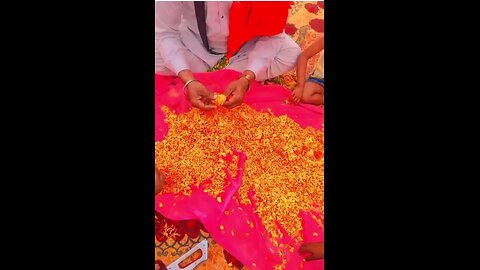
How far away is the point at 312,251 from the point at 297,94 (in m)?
0.69

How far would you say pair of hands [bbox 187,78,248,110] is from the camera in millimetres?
1961

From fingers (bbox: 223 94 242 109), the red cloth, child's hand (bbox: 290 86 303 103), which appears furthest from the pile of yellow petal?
the red cloth

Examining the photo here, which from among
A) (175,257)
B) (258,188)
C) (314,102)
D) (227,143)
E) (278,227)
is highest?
(314,102)

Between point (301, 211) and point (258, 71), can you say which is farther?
point (258, 71)

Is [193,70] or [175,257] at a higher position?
[193,70]

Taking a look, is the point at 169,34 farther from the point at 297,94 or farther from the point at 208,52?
the point at 297,94

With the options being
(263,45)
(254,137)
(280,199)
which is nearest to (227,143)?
(254,137)

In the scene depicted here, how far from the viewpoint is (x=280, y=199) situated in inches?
75.0

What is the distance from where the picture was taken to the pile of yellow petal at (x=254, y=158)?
1.90m

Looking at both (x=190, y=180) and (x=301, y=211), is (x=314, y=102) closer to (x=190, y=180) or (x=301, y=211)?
(x=301, y=211)

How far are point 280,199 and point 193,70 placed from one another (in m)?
0.68

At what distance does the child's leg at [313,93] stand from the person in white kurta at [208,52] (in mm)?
123

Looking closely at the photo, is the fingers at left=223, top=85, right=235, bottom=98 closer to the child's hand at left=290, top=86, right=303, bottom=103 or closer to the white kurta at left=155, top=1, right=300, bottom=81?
the white kurta at left=155, top=1, right=300, bottom=81
